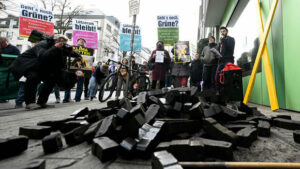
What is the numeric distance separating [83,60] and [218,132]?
6.14 m

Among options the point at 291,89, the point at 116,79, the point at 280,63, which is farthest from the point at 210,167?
the point at 116,79

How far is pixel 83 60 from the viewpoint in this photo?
6.55 m

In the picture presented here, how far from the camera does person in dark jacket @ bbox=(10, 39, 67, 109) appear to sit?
4.01 metres

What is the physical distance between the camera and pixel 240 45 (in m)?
6.97

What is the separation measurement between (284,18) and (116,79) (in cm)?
462

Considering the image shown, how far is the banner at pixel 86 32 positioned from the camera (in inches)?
317

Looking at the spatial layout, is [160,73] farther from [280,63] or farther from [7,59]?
[7,59]

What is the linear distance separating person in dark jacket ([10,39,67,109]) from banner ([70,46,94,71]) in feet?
6.41

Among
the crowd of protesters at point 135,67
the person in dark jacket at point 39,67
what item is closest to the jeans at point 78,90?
the crowd of protesters at point 135,67

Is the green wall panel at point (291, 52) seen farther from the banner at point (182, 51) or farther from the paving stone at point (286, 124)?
the banner at point (182, 51)

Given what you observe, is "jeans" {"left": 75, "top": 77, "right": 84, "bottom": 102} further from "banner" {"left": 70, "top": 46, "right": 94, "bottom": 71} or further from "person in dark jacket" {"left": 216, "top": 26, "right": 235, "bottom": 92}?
"person in dark jacket" {"left": 216, "top": 26, "right": 235, "bottom": 92}

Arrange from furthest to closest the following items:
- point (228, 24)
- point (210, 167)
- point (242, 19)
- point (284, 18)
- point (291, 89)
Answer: point (228, 24), point (242, 19), point (284, 18), point (291, 89), point (210, 167)

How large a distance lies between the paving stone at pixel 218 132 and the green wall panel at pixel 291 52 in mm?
2729

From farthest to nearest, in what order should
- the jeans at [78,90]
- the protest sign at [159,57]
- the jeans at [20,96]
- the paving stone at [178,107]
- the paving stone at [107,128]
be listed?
the jeans at [78,90] < the protest sign at [159,57] < the jeans at [20,96] < the paving stone at [178,107] < the paving stone at [107,128]
